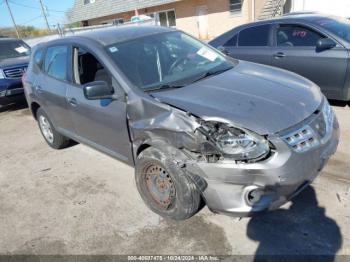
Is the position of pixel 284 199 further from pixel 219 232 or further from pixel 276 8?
pixel 276 8

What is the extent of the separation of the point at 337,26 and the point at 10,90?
301 inches

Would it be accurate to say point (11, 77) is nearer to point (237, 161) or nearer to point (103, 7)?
point (237, 161)

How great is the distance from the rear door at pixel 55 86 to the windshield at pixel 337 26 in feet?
13.4

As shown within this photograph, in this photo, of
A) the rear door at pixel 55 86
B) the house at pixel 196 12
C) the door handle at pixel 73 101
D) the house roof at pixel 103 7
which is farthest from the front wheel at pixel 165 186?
the house roof at pixel 103 7

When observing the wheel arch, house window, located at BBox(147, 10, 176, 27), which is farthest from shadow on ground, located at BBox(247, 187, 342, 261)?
house window, located at BBox(147, 10, 176, 27)

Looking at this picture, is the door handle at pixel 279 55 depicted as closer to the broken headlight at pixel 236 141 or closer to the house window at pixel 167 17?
the broken headlight at pixel 236 141

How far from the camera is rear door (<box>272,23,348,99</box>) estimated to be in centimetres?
498

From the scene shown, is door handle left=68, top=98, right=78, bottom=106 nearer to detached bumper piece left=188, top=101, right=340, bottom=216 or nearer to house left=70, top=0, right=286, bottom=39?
detached bumper piece left=188, top=101, right=340, bottom=216

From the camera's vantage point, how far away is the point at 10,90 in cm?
831

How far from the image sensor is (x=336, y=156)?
3865mm

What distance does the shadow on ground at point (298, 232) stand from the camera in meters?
2.58

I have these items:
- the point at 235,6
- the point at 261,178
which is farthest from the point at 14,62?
the point at 235,6

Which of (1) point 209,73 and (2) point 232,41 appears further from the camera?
(2) point 232,41

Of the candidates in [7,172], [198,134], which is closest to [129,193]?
[198,134]
